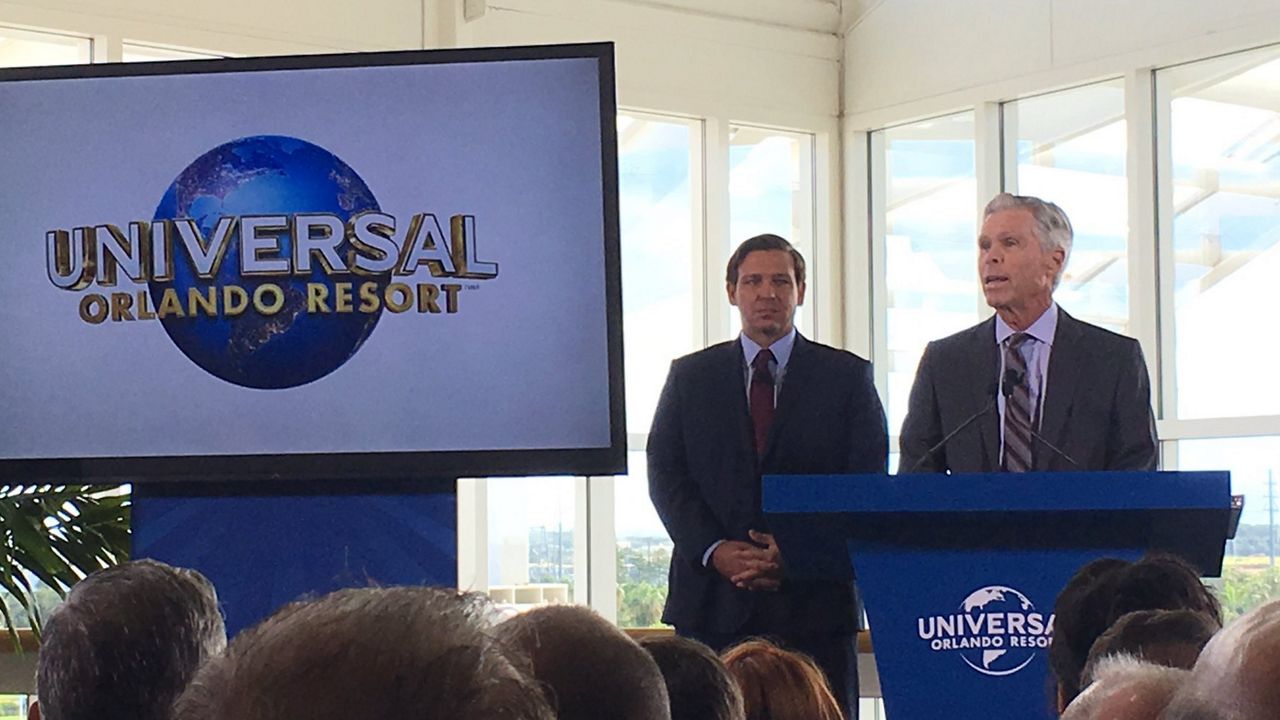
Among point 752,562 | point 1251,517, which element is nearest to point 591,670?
point 752,562

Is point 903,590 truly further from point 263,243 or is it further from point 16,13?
point 16,13

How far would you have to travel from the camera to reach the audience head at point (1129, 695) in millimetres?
993

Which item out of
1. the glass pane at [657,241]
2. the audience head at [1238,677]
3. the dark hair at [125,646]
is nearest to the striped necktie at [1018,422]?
the dark hair at [125,646]

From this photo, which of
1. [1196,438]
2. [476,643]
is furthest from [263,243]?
[1196,438]

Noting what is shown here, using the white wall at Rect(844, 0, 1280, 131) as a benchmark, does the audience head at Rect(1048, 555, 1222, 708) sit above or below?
→ below

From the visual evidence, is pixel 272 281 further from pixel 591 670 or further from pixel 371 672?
pixel 371 672

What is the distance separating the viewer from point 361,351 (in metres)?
2.26

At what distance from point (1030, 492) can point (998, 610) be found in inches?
6.5

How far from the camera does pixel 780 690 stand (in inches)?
73.2

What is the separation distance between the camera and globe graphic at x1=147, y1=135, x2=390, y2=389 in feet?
7.39

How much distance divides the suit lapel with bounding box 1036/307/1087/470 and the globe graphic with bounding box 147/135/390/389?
153 centimetres

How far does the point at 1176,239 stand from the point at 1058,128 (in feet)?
2.60

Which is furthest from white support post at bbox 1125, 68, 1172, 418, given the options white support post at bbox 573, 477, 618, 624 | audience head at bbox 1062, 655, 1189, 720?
audience head at bbox 1062, 655, 1189, 720

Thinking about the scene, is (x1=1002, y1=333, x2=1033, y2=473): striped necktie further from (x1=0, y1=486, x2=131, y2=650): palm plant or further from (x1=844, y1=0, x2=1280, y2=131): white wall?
(x1=844, y1=0, x2=1280, y2=131): white wall
